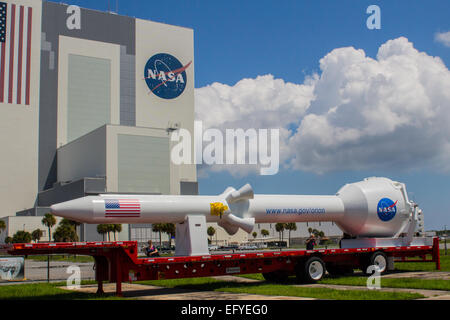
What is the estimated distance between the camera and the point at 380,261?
20156mm

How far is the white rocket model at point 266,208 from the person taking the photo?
15555mm

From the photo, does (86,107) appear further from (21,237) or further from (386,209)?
(386,209)

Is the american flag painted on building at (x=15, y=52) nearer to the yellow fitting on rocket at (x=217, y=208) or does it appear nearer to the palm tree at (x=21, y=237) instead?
the palm tree at (x=21, y=237)

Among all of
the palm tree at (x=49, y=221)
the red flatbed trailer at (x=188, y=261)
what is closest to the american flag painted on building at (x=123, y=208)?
the red flatbed trailer at (x=188, y=261)

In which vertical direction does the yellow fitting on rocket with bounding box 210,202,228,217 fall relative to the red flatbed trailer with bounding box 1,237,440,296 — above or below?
above

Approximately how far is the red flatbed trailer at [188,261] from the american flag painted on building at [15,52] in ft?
230

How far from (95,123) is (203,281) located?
7164cm

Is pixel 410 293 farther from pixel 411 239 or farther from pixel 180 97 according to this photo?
pixel 180 97

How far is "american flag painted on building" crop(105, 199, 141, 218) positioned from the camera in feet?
50.8

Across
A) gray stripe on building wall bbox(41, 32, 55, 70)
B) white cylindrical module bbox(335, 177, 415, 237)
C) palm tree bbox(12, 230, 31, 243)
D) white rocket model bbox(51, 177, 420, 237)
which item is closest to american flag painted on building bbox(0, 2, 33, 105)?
gray stripe on building wall bbox(41, 32, 55, 70)

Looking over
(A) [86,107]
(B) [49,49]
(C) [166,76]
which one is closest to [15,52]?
(B) [49,49]

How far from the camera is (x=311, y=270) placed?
18078 millimetres

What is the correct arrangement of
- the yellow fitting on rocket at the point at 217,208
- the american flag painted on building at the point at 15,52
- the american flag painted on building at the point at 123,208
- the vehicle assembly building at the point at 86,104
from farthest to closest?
the american flag painted on building at the point at 15,52
the vehicle assembly building at the point at 86,104
the yellow fitting on rocket at the point at 217,208
the american flag painted on building at the point at 123,208

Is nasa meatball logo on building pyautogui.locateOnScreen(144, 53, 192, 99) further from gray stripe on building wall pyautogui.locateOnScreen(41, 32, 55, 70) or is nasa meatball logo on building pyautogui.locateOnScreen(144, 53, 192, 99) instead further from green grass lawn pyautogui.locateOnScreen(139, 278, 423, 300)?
green grass lawn pyautogui.locateOnScreen(139, 278, 423, 300)
